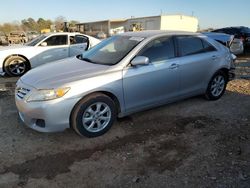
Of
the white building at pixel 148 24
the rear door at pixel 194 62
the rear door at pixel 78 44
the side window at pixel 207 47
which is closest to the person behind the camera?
the rear door at pixel 194 62

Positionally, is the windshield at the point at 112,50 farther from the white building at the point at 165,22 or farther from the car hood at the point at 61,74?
the white building at the point at 165,22

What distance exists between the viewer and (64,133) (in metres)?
4.17

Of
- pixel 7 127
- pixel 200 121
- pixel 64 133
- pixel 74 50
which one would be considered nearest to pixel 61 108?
pixel 64 133

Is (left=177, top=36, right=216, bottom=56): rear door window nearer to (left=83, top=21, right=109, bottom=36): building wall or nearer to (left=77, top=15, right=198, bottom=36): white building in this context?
(left=77, top=15, right=198, bottom=36): white building

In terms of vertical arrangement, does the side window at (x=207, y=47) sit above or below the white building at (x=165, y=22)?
above

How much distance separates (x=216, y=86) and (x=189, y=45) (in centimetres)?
124

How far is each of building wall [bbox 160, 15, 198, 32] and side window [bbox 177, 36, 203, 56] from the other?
38570 millimetres

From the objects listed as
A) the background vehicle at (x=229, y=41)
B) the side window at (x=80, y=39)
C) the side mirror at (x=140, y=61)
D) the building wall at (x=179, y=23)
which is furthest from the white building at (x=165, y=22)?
the side mirror at (x=140, y=61)

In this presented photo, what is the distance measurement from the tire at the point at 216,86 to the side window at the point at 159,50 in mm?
1359

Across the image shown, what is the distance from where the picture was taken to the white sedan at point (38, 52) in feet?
27.8

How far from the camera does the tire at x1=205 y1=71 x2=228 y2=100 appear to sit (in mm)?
5539

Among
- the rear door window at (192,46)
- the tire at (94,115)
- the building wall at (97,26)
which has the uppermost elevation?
the rear door window at (192,46)

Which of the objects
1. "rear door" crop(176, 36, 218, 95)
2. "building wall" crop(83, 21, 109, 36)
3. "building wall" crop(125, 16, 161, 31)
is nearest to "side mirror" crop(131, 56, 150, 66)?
"rear door" crop(176, 36, 218, 95)

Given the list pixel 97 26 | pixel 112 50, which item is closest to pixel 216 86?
pixel 112 50
